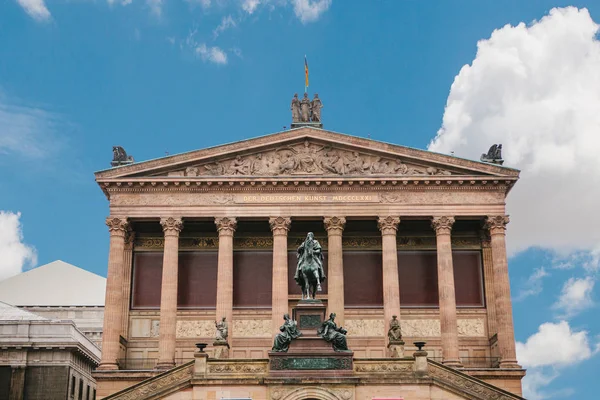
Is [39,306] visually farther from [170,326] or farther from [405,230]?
[405,230]

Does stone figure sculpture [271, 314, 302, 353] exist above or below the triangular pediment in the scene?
below

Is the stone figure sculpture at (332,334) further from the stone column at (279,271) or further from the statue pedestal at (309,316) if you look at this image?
the stone column at (279,271)

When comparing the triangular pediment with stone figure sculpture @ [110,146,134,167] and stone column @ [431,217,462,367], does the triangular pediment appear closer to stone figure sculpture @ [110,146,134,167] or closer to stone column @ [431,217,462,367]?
stone figure sculpture @ [110,146,134,167]

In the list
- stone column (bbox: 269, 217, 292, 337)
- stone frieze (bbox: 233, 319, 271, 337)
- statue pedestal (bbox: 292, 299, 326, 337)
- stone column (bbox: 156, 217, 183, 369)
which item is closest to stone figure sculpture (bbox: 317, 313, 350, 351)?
statue pedestal (bbox: 292, 299, 326, 337)

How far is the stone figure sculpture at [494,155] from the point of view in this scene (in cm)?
5368

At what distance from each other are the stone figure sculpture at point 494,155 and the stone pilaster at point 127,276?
74.4 feet

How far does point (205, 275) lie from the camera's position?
54.1 m

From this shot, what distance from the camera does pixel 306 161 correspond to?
174ft

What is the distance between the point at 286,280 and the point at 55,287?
4500 cm

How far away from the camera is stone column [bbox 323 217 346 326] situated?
165 ft

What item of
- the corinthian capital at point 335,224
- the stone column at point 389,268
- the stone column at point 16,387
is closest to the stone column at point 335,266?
the corinthian capital at point 335,224

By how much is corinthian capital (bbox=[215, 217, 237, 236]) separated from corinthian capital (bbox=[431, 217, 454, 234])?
1217 cm

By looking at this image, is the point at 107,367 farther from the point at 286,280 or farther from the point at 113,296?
the point at 286,280

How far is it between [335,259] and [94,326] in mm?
36605
